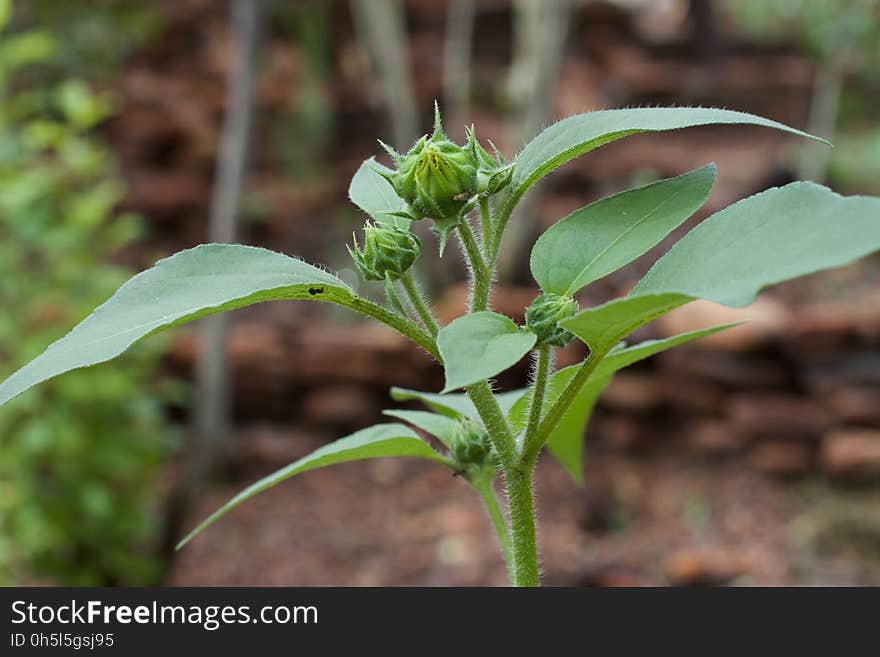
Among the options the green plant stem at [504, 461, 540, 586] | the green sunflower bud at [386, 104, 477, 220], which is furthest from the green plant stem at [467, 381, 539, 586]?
the green sunflower bud at [386, 104, 477, 220]

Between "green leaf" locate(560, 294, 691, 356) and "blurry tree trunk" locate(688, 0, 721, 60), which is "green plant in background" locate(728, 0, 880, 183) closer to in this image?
"blurry tree trunk" locate(688, 0, 721, 60)

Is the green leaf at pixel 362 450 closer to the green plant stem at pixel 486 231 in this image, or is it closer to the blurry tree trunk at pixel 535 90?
the green plant stem at pixel 486 231

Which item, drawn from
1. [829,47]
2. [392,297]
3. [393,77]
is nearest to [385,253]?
[392,297]

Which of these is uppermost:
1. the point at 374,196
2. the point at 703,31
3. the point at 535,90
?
the point at 703,31

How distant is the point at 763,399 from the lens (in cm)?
299

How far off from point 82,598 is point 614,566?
1875 mm

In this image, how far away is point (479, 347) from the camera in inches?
18.7

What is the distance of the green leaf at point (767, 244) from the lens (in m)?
0.43

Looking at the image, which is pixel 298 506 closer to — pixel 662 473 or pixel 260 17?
pixel 662 473

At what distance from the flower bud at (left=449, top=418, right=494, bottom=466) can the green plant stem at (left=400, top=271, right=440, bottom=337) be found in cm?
10

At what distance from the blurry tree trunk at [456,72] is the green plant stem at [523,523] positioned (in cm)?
354

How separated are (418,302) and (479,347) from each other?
0.12 m

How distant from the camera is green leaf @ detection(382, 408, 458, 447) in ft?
2.22

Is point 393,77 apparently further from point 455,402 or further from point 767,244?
point 767,244
